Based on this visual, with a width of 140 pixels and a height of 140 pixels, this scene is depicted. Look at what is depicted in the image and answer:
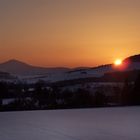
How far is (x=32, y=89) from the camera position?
3259 cm

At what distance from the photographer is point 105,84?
34844 millimetres

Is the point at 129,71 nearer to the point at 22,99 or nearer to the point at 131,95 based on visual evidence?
the point at 131,95

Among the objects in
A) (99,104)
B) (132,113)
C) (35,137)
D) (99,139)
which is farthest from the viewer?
(132,113)

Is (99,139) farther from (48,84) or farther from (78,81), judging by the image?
(78,81)

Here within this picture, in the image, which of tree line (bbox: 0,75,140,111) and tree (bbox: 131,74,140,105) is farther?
tree (bbox: 131,74,140,105)

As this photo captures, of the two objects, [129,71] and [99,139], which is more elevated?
[129,71]

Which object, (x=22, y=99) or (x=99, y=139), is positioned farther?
(x=22, y=99)

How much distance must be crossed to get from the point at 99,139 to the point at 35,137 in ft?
9.96

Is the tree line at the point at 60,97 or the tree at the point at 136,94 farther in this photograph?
the tree at the point at 136,94

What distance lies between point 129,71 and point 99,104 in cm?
506

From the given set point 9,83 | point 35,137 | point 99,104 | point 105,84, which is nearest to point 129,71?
point 105,84

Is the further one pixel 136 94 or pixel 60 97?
pixel 136 94

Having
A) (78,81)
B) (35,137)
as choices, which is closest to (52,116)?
(78,81)

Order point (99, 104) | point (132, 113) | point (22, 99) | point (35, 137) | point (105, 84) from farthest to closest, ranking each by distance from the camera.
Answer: point (132, 113) → point (105, 84) → point (99, 104) → point (22, 99) → point (35, 137)
